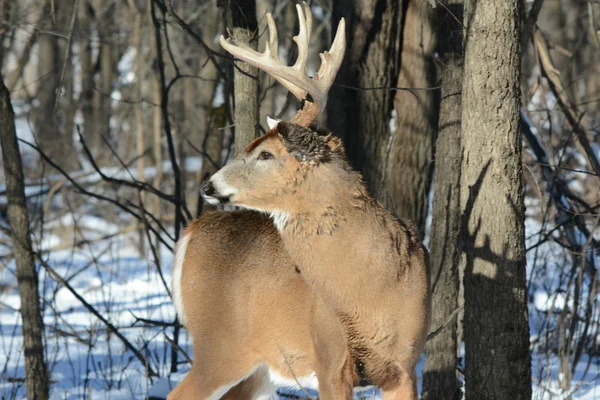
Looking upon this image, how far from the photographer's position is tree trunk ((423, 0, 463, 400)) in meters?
5.09

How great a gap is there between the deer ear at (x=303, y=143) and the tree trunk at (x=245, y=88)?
1.37 meters

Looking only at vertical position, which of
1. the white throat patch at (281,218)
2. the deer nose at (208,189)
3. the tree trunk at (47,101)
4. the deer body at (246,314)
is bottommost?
the deer body at (246,314)

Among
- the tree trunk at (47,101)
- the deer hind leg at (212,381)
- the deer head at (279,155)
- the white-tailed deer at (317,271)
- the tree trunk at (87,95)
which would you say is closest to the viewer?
the white-tailed deer at (317,271)

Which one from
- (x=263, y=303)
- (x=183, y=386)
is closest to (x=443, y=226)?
(x=263, y=303)

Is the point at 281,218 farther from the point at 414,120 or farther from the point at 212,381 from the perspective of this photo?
the point at 414,120

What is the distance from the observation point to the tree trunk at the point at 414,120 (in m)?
6.95

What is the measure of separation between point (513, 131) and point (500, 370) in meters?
1.17

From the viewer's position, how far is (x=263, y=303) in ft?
15.0

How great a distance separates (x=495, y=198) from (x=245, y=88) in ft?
7.03

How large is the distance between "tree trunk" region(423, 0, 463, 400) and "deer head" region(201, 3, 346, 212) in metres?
1.05

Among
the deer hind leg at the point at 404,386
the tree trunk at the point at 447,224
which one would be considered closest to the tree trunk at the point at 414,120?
the tree trunk at the point at 447,224

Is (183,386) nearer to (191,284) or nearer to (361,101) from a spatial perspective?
(191,284)

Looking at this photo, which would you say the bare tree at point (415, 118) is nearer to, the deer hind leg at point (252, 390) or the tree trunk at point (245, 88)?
the tree trunk at point (245, 88)

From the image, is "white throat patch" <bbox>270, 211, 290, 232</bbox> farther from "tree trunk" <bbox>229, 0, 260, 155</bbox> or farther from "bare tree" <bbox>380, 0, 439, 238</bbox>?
"bare tree" <bbox>380, 0, 439, 238</bbox>
